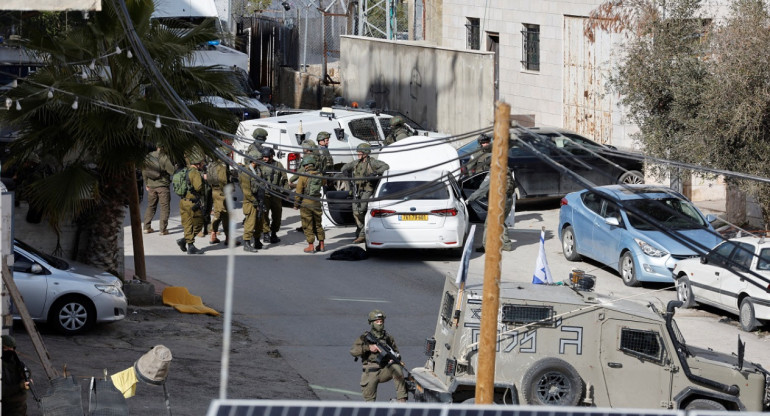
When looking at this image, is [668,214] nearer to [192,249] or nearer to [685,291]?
[685,291]

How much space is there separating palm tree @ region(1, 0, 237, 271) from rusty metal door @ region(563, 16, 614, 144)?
14203 millimetres

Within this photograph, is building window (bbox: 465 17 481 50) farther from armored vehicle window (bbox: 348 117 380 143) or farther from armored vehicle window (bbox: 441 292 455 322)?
armored vehicle window (bbox: 441 292 455 322)

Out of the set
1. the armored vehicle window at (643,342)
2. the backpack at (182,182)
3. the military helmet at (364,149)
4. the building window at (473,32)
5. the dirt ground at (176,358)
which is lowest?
the dirt ground at (176,358)

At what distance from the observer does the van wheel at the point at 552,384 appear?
36.4 feet

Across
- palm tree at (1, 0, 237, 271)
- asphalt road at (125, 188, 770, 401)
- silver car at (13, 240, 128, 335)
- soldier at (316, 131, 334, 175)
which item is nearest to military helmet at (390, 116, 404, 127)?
soldier at (316, 131, 334, 175)

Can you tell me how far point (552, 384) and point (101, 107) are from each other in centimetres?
794

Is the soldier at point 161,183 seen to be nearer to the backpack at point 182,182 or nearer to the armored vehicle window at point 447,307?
the backpack at point 182,182

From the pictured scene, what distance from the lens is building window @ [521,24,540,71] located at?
33469mm

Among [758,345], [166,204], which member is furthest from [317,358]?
[166,204]

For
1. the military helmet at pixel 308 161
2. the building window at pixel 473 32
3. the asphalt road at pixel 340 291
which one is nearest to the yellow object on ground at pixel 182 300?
the asphalt road at pixel 340 291

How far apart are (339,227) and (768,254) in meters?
9.75

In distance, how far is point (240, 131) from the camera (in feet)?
78.2

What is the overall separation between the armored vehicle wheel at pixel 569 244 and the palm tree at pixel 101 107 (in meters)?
7.00

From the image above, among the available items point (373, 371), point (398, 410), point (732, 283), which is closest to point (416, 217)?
point (732, 283)
